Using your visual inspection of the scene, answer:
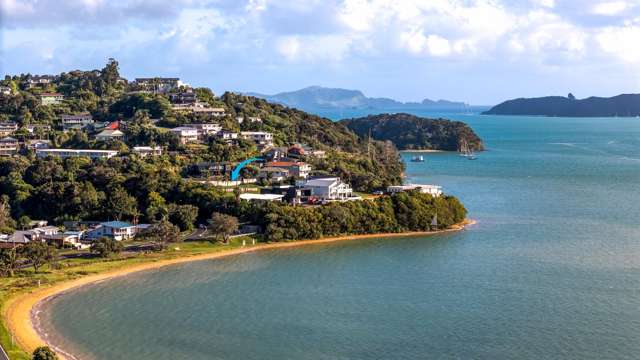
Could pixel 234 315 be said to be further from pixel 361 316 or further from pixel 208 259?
pixel 208 259

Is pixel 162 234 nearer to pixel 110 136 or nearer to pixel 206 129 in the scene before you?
pixel 110 136

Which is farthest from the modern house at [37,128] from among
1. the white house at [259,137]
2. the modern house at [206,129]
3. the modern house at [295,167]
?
the modern house at [295,167]

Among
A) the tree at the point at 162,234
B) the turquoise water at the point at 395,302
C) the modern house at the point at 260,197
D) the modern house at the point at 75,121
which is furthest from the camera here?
the modern house at the point at 75,121

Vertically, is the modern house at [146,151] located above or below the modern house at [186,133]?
below

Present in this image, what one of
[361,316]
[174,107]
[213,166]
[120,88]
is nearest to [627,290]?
[361,316]

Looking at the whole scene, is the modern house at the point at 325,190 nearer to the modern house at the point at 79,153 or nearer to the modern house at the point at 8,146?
the modern house at the point at 79,153

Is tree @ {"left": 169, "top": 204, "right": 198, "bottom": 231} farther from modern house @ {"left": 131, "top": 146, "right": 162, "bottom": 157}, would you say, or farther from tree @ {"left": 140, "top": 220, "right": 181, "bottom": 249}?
modern house @ {"left": 131, "top": 146, "right": 162, "bottom": 157}

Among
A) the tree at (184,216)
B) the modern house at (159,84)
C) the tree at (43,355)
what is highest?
the modern house at (159,84)
